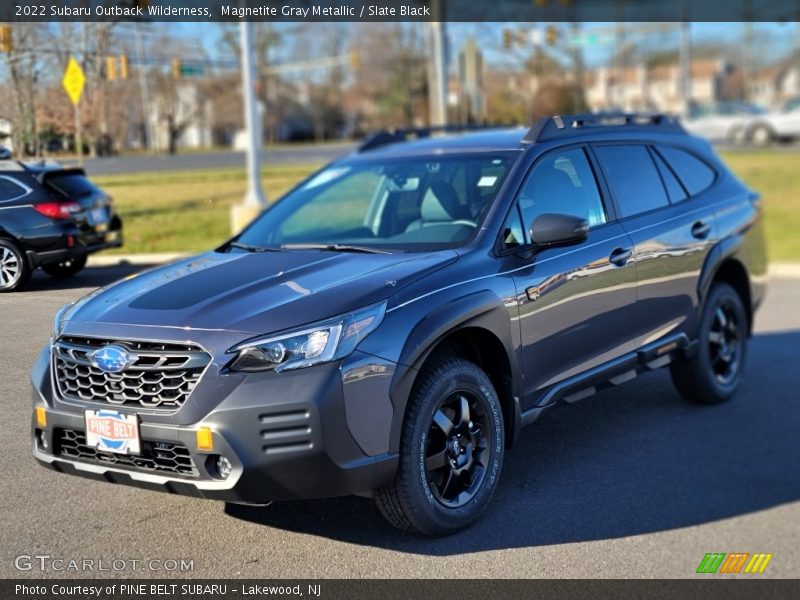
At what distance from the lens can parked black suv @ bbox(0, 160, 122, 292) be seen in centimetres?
347

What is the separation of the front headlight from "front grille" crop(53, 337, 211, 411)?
15 cm

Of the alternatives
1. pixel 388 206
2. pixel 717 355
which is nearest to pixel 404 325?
pixel 388 206

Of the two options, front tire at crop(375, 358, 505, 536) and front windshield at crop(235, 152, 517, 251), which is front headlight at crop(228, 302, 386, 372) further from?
front windshield at crop(235, 152, 517, 251)

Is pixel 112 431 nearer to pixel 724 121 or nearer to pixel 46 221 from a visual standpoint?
pixel 46 221

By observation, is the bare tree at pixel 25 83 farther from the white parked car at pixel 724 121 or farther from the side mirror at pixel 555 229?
the white parked car at pixel 724 121

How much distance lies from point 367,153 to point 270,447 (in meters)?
2.86

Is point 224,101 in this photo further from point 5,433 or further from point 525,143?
point 5,433

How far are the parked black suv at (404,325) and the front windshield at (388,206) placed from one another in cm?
2

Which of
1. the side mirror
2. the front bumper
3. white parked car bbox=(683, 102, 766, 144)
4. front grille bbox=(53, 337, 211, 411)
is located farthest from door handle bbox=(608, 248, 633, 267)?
white parked car bbox=(683, 102, 766, 144)

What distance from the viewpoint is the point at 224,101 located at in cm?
1021

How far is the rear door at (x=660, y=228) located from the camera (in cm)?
536

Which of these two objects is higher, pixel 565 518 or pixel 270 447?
pixel 270 447

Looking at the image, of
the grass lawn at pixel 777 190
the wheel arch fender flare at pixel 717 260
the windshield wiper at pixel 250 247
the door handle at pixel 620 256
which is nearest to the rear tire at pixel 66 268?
the windshield wiper at pixel 250 247

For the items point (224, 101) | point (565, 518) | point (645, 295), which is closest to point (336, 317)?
point (565, 518)
